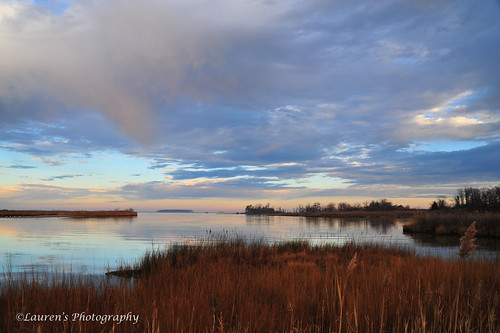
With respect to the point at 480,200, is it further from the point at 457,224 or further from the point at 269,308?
the point at 269,308

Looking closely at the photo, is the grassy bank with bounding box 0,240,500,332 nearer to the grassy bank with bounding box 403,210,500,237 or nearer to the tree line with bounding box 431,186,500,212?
the grassy bank with bounding box 403,210,500,237

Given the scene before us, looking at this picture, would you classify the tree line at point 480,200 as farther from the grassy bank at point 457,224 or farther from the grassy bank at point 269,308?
the grassy bank at point 269,308

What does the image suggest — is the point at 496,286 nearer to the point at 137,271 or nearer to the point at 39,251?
the point at 137,271

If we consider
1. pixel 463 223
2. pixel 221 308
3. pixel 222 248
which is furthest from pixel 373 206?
pixel 221 308

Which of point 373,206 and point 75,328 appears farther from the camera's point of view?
point 373,206

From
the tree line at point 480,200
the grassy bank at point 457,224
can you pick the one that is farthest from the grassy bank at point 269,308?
the tree line at point 480,200

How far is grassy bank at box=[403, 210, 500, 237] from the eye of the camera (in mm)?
34719

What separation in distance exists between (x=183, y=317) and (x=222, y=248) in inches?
428

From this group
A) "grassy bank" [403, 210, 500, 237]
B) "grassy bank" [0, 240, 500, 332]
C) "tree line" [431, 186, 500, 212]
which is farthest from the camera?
"tree line" [431, 186, 500, 212]

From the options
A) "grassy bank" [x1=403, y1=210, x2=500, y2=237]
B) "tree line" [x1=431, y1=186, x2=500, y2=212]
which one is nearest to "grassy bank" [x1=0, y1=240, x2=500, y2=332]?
"grassy bank" [x1=403, y1=210, x2=500, y2=237]

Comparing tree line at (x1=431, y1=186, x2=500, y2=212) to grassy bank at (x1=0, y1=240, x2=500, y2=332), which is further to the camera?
tree line at (x1=431, y1=186, x2=500, y2=212)

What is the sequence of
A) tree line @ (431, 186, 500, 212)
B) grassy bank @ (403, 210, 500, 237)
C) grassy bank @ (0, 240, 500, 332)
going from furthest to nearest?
tree line @ (431, 186, 500, 212) < grassy bank @ (403, 210, 500, 237) < grassy bank @ (0, 240, 500, 332)

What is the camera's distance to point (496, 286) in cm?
736

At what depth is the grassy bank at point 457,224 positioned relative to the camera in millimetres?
34719
